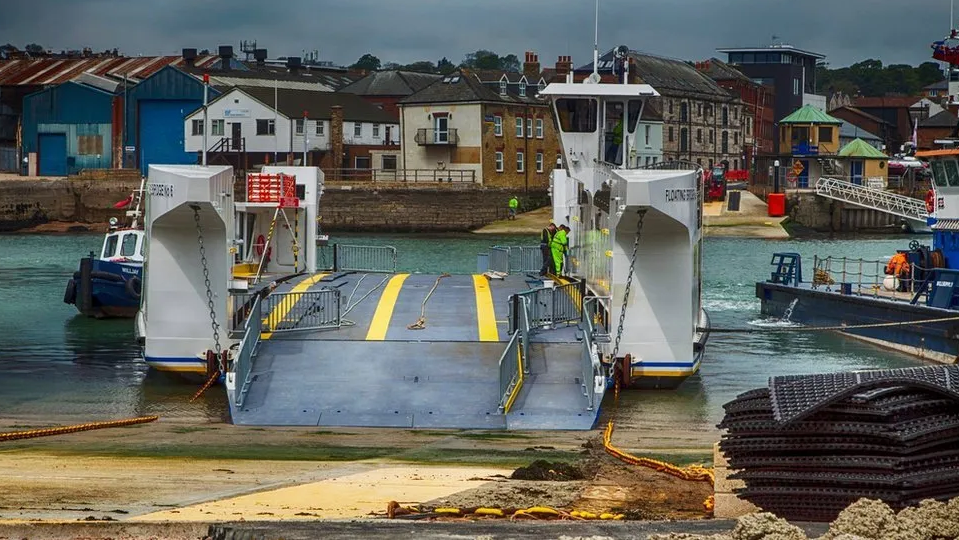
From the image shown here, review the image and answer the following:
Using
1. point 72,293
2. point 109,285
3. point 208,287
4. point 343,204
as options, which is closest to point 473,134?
point 343,204

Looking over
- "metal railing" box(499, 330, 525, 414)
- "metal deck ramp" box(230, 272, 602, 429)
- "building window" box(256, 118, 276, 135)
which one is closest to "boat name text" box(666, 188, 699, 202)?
"metal deck ramp" box(230, 272, 602, 429)

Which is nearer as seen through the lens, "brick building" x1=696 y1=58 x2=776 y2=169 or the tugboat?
the tugboat

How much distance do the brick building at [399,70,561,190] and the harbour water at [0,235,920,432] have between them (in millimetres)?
30180

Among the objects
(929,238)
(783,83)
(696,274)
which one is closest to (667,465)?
(696,274)

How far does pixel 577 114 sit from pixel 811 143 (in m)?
79.1

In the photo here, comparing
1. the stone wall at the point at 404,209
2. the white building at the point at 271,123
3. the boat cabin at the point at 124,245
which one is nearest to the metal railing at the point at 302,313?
the boat cabin at the point at 124,245

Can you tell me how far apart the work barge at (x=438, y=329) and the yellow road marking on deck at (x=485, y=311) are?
60 millimetres

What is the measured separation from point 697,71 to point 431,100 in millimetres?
30016

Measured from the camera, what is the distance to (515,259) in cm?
3522

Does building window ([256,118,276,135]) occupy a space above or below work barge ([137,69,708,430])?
above

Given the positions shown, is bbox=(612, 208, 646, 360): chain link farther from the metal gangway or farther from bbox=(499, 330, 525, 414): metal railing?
the metal gangway

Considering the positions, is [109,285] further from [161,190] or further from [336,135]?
[336,135]

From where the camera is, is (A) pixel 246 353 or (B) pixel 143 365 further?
(B) pixel 143 365

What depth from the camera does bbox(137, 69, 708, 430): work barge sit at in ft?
68.1
